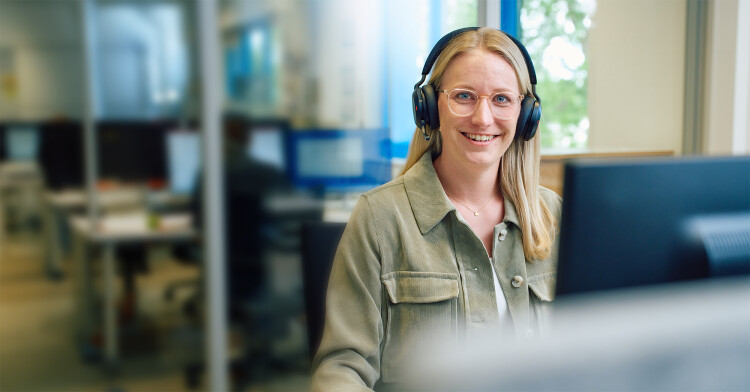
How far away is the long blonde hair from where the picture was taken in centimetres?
110

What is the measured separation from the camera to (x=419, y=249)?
107cm

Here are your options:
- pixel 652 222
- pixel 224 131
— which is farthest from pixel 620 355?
pixel 224 131

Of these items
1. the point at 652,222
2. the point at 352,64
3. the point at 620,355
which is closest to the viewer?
the point at 620,355

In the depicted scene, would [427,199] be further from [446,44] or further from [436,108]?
[446,44]

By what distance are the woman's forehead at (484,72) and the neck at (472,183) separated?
15 centimetres

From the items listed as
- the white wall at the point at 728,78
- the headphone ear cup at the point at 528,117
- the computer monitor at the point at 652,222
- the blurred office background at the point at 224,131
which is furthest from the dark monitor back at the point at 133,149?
the computer monitor at the point at 652,222

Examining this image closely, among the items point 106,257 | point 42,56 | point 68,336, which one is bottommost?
point 68,336

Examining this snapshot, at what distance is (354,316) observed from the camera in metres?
1.01

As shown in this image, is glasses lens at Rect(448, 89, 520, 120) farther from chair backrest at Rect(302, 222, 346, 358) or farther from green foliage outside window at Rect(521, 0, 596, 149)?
green foliage outside window at Rect(521, 0, 596, 149)

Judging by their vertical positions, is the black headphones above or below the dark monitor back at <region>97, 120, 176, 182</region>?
above

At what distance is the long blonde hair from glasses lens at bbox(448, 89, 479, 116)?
0.05 meters

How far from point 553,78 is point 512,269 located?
1564mm

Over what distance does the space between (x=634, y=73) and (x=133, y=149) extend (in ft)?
6.53

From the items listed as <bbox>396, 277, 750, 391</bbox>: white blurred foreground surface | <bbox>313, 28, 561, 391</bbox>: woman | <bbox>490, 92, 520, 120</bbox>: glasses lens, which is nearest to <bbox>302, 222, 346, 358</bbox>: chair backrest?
<bbox>313, 28, 561, 391</bbox>: woman
